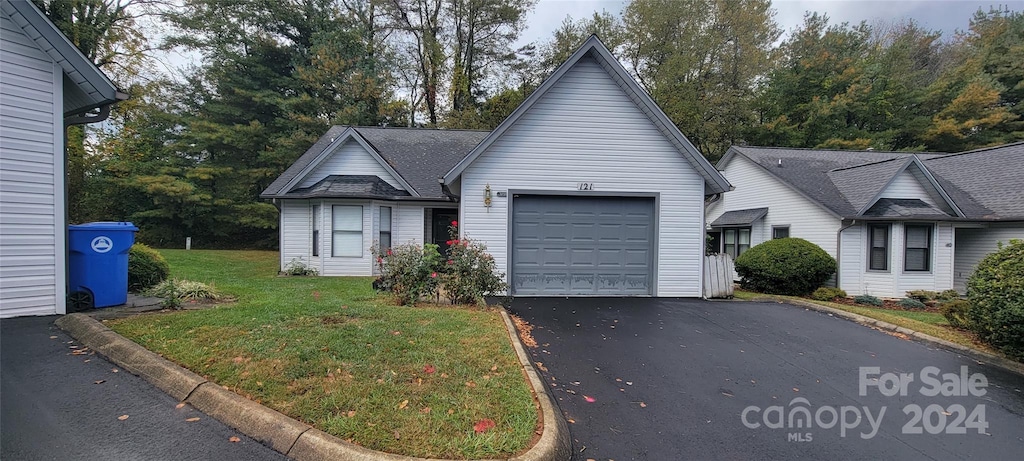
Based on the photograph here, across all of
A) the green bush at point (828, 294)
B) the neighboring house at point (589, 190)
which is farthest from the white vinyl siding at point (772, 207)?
the neighboring house at point (589, 190)

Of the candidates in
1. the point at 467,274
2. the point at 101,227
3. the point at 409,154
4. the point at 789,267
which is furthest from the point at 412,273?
the point at 789,267

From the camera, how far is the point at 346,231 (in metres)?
13.9

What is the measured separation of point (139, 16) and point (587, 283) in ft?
91.6

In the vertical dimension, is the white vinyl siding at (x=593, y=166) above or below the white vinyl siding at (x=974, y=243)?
above

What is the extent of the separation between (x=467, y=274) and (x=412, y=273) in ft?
3.34

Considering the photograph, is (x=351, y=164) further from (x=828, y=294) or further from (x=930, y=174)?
(x=930, y=174)

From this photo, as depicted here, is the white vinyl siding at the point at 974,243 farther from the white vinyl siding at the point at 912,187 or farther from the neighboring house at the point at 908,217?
the white vinyl siding at the point at 912,187

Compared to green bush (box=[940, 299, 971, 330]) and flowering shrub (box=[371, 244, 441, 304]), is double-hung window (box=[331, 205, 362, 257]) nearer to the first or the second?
flowering shrub (box=[371, 244, 441, 304])

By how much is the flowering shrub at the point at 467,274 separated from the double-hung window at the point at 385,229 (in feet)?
22.6

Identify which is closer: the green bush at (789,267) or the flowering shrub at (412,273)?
the flowering shrub at (412,273)

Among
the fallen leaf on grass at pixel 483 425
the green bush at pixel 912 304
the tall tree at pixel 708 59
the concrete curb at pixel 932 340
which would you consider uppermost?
the tall tree at pixel 708 59

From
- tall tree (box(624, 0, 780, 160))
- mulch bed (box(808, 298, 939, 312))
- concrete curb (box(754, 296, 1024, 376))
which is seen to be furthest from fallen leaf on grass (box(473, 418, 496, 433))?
tall tree (box(624, 0, 780, 160))

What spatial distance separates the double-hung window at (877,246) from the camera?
1375 cm

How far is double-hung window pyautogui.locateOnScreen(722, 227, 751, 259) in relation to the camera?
18297 millimetres
